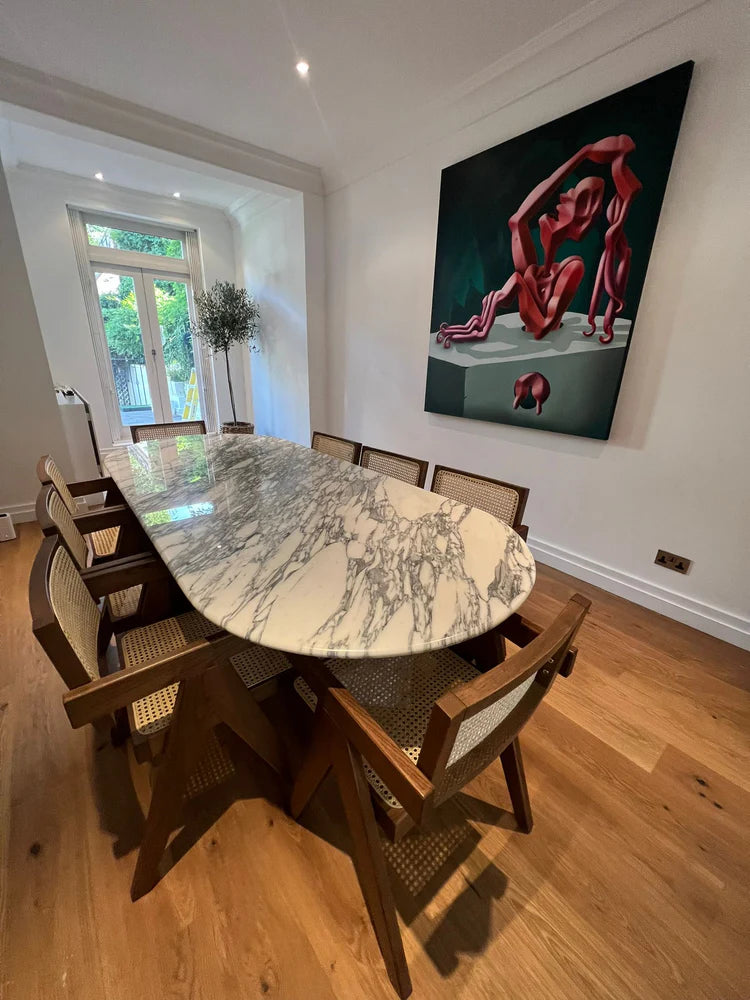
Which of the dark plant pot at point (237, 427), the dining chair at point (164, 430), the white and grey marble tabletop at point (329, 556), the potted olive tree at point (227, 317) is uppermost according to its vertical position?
the potted olive tree at point (227, 317)

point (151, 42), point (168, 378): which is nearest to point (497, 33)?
point (151, 42)

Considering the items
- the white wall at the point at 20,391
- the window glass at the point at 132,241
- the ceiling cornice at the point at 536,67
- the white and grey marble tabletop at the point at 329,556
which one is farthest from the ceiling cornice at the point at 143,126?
the white and grey marble tabletop at the point at 329,556

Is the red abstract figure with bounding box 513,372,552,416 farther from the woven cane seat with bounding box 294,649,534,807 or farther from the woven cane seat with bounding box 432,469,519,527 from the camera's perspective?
the woven cane seat with bounding box 294,649,534,807

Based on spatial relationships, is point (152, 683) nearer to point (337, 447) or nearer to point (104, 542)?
point (104, 542)

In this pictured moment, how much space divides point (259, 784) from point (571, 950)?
2.99 feet

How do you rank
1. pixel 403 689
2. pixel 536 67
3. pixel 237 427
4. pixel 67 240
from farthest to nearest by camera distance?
1. pixel 237 427
2. pixel 67 240
3. pixel 536 67
4. pixel 403 689

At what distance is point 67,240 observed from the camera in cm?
394

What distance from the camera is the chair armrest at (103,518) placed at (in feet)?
4.84

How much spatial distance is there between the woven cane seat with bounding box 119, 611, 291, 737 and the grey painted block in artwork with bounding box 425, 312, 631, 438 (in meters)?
2.00

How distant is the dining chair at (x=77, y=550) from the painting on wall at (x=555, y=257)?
2198 millimetres

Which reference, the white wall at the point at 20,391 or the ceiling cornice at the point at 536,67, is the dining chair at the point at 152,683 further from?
the ceiling cornice at the point at 536,67

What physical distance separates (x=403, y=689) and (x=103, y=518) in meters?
1.30

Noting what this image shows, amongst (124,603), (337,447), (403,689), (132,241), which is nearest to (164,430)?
(337,447)

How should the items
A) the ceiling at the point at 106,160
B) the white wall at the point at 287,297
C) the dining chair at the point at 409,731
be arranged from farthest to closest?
1. the white wall at the point at 287,297
2. the ceiling at the point at 106,160
3. the dining chair at the point at 409,731
